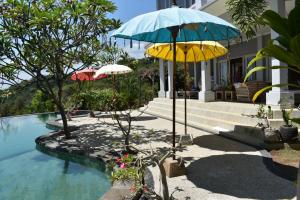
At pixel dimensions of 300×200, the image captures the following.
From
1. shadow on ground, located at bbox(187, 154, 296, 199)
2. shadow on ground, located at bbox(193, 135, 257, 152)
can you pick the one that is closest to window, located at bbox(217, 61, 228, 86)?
shadow on ground, located at bbox(193, 135, 257, 152)

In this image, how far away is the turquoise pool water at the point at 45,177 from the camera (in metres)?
6.72

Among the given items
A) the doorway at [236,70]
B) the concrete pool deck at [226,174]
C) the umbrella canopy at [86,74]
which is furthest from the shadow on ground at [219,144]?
the doorway at [236,70]

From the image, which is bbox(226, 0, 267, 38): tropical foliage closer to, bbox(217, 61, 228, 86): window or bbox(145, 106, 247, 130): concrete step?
bbox(145, 106, 247, 130): concrete step

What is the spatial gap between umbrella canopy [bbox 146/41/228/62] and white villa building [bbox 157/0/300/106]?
83cm

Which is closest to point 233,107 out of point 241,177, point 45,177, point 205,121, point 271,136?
point 205,121

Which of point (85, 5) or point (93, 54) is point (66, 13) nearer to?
point (85, 5)

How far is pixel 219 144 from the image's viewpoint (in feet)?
28.9

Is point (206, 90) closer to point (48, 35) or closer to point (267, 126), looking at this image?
point (267, 126)

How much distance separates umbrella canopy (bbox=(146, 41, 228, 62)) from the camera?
886 cm

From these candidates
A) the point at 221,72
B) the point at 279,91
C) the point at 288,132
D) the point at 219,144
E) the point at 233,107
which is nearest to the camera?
the point at 288,132

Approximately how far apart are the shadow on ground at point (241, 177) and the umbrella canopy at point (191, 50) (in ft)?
10.6

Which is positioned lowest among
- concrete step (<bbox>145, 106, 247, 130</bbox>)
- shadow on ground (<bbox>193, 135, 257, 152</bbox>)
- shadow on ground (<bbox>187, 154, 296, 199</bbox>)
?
shadow on ground (<bbox>187, 154, 296, 199</bbox>)

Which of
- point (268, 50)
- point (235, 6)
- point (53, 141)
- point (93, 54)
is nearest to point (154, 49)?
point (235, 6)

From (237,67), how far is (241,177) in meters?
15.0
